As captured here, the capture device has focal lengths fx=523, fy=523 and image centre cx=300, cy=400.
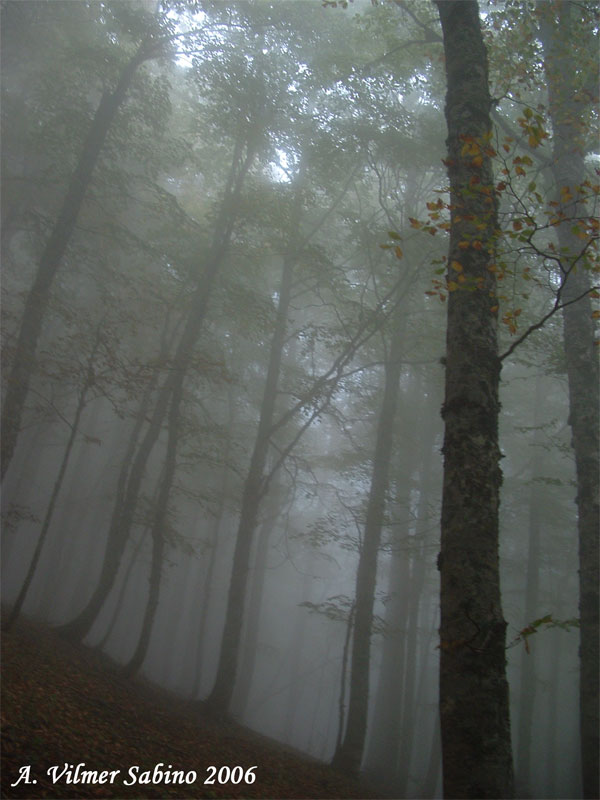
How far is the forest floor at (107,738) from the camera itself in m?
4.58

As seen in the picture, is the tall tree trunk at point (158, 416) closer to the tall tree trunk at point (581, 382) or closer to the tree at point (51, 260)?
the tree at point (51, 260)

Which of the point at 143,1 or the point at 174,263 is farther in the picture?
the point at 143,1

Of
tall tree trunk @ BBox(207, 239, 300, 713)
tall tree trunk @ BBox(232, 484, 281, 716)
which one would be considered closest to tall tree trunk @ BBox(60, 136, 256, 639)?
tall tree trunk @ BBox(207, 239, 300, 713)

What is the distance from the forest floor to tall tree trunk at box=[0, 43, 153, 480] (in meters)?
3.53

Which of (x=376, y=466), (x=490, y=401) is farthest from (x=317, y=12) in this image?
(x=490, y=401)

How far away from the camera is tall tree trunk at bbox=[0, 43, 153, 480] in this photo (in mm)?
9000

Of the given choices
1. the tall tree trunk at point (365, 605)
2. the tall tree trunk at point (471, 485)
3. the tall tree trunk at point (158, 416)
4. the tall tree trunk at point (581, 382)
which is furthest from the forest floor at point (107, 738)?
the tall tree trunk at point (581, 382)

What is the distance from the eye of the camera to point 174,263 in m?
13.2

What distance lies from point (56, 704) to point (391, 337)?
1156 cm

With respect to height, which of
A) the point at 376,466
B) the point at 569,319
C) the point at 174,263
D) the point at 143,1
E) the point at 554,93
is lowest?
the point at 376,466

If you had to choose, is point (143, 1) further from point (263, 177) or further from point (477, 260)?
point (477, 260)

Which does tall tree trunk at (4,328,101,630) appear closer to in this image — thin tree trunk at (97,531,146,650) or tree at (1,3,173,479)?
tree at (1,3,173,479)

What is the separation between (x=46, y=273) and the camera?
384 inches

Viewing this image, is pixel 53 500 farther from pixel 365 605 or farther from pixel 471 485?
pixel 471 485
